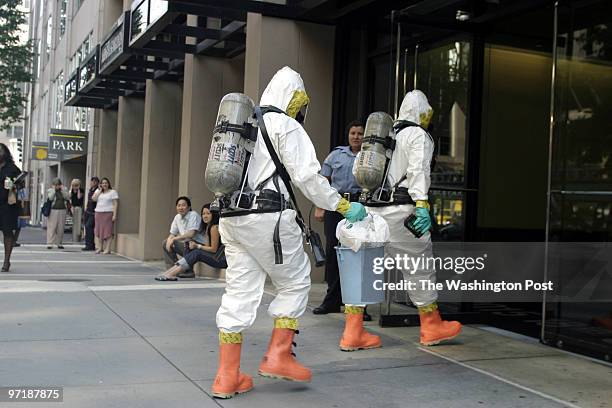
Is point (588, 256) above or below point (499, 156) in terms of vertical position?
below

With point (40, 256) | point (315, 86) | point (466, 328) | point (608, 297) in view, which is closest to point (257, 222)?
point (466, 328)

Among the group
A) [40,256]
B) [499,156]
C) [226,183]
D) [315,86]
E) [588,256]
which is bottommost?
[40,256]

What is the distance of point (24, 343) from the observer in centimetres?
543

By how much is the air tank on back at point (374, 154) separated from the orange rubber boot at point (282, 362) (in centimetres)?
171

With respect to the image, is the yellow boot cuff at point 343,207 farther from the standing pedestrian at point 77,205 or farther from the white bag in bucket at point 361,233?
the standing pedestrian at point 77,205

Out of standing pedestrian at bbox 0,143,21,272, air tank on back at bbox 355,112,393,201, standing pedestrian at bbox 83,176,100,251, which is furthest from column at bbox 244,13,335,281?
standing pedestrian at bbox 83,176,100,251

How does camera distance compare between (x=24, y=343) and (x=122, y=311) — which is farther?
(x=122, y=311)

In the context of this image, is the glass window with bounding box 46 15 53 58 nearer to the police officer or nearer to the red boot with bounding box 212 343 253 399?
the police officer

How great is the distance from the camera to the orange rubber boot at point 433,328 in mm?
5551

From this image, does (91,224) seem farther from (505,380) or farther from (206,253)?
(505,380)

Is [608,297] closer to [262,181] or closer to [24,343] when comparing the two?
[262,181]

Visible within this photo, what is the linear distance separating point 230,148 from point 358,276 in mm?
1420

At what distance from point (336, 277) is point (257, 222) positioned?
112 inches

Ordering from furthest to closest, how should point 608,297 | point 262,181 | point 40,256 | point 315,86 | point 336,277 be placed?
point 40,256 → point 315,86 → point 336,277 → point 608,297 → point 262,181
